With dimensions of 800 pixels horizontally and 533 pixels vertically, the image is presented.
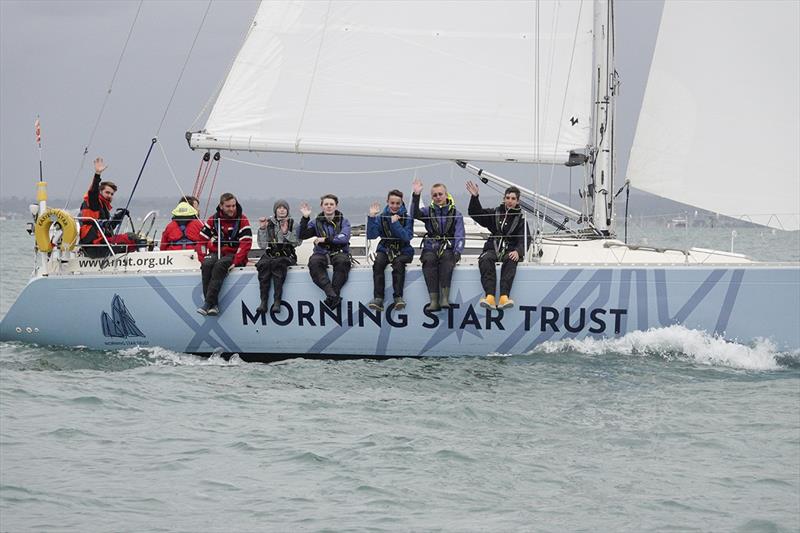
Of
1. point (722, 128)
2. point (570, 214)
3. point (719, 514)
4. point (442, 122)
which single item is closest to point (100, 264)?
point (442, 122)

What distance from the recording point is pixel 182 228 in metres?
13.6

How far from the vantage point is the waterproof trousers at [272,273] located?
12398 mm

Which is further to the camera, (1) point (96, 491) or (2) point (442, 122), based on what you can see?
(2) point (442, 122)

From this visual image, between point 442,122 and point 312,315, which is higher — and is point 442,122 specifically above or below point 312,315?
above

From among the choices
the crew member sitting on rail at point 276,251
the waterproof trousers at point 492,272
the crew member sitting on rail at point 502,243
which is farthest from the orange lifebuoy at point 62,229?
the waterproof trousers at point 492,272

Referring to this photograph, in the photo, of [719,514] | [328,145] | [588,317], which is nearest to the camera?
[719,514]

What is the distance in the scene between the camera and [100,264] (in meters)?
13.4

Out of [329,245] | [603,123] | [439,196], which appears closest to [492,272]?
[439,196]

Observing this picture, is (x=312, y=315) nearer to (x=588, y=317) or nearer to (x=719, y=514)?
(x=588, y=317)

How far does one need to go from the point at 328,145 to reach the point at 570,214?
283 centimetres

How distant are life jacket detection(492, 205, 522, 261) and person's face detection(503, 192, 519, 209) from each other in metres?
0.05

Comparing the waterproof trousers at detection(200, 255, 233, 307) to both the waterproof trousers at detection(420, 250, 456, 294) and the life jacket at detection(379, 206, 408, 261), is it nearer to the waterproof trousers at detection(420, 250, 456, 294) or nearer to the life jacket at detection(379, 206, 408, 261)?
the life jacket at detection(379, 206, 408, 261)

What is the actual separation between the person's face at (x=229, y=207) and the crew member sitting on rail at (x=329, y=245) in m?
0.82

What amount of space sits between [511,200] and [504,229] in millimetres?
311
